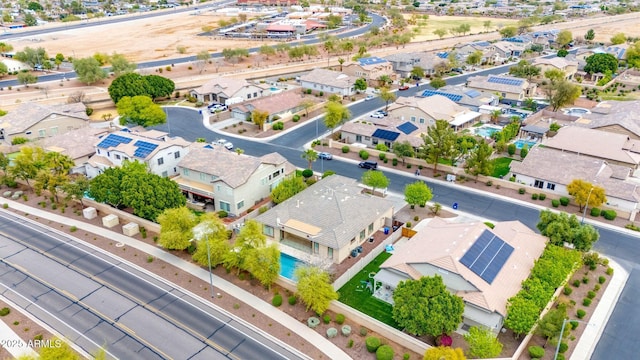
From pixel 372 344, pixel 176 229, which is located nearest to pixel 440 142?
pixel 372 344

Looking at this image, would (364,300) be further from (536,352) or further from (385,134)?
(385,134)

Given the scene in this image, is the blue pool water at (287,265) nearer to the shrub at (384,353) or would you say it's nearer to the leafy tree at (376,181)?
the shrub at (384,353)

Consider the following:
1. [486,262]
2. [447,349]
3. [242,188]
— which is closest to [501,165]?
[486,262]

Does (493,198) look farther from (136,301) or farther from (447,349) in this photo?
(136,301)

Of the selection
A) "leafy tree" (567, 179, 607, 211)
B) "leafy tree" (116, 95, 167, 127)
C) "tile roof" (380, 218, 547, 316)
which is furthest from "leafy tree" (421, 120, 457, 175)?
"leafy tree" (116, 95, 167, 127)

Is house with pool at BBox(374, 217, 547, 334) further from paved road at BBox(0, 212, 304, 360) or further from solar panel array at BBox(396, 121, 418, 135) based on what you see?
solar panel array at BBox(396, 121, 418, 135)

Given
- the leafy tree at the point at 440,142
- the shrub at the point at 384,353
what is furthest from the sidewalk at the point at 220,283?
the leafy tree at the point at 440,142
